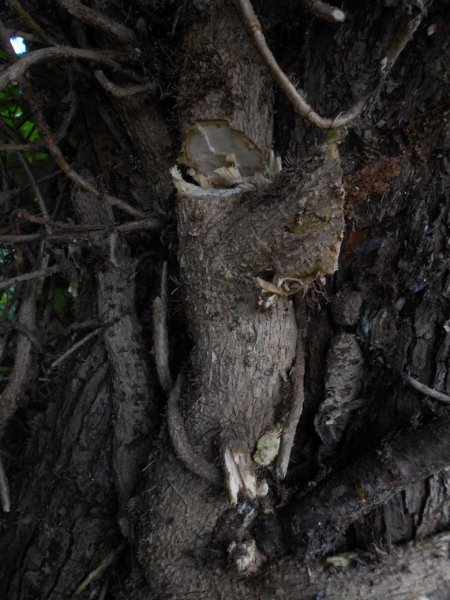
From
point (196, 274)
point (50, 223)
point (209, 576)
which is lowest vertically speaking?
point (209, 576)

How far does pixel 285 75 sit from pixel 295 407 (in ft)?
2.33

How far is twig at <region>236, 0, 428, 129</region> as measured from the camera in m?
0.82

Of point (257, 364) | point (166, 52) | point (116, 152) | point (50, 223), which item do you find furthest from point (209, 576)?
point (166, 52)

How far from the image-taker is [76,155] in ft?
4.73

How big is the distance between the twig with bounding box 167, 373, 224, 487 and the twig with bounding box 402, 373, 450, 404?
47cm

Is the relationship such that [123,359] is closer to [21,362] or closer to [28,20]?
[21,362]

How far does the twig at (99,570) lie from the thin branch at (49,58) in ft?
3.65

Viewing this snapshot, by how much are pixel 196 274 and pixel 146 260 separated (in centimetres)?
36

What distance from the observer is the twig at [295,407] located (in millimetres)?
1103

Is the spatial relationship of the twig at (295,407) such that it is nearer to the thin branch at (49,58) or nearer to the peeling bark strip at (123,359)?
the peeling bark strip at (123,359)

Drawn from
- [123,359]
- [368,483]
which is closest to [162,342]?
[123,359]

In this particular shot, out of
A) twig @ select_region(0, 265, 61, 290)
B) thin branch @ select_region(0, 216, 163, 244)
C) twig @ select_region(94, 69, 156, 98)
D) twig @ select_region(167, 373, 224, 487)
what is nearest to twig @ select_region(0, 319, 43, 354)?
twig @ select_region(0, 265, 61, 290)

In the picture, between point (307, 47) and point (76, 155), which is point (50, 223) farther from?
point (307, 47)

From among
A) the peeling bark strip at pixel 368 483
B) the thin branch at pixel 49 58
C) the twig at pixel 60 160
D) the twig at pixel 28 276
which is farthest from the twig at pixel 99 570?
the thin branch at pixel 49 58
